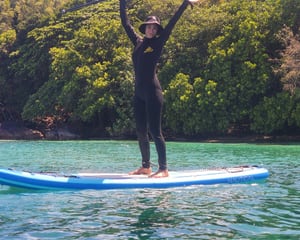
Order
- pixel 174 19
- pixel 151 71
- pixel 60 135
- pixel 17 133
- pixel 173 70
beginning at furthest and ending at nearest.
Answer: pixel 17 133
pixel 60 135
pixel 173 70
pixel 151 71
pixel 174 19

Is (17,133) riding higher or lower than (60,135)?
higher

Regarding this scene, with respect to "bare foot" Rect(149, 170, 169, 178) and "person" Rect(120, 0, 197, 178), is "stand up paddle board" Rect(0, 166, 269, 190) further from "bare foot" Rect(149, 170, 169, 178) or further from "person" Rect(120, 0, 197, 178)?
"person" Rect(120, 0, 197, 178)

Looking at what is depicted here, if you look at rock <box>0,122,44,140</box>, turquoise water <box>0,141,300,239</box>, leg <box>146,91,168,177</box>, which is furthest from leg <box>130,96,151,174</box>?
rock <box>0,122,44,140</box>

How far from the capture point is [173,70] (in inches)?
1284

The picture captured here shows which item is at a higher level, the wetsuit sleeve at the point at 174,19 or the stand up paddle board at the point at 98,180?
the wetsuit sleeve at the point at 174,19

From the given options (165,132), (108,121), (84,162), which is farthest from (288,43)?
(84,162)

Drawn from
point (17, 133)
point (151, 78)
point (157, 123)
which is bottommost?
point (157, 123)

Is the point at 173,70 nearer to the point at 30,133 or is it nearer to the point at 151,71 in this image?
the point at 30,133

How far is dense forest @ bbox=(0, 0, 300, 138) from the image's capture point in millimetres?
28906

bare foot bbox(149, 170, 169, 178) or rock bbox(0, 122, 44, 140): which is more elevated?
rock bbox(0, 122, 44, 140)

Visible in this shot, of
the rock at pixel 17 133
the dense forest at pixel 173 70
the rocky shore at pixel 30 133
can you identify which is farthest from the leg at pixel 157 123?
the rock at pixel 17 133

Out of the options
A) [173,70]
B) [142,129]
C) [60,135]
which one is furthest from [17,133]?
[142,129]

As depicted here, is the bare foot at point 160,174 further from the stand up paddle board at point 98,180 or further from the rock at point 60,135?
the rock at point 60,135

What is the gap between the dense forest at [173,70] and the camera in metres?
28.9
